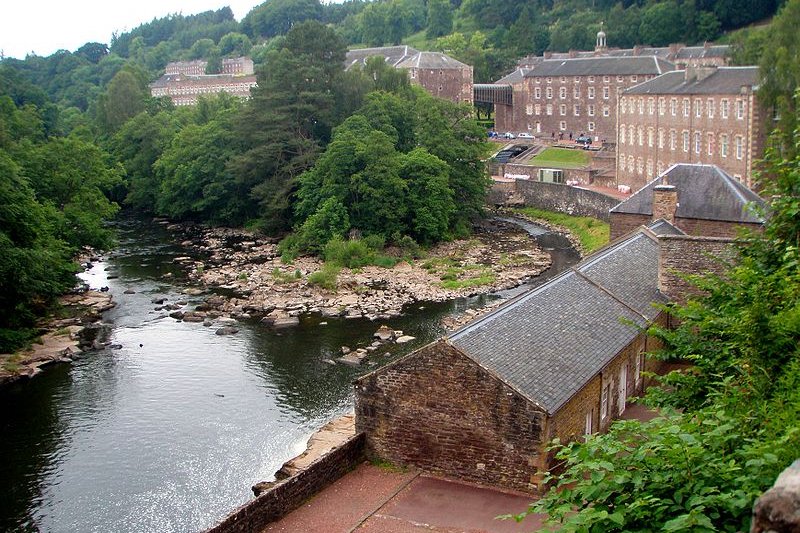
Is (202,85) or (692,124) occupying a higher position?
(202,85)

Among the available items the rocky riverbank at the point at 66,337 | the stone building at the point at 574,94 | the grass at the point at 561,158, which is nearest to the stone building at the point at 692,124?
the grass at the point at 561,158

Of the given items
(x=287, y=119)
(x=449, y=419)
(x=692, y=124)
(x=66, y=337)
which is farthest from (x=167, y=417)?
(x=692, y=124)

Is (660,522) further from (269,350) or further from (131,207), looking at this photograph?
(131,207)

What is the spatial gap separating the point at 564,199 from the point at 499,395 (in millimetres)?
48878

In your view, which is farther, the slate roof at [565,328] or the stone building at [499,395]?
the slate roof at [565,328]

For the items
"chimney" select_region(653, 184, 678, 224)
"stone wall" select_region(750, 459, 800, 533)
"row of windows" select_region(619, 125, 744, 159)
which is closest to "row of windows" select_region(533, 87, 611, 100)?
"row of windows" select_region(619, 125, 744, 159)

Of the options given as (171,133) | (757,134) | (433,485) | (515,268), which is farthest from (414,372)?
(171,133)

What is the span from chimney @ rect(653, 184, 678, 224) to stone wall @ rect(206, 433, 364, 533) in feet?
59.0

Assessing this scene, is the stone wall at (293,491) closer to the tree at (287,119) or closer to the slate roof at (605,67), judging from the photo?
the tree at (287,119)

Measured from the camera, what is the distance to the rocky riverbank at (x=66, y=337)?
32.4 metres

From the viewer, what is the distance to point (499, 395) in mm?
16891

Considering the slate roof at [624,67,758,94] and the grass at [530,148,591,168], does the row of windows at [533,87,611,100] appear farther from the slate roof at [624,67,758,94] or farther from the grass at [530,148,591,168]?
the slate roof at [624,67,758,94]

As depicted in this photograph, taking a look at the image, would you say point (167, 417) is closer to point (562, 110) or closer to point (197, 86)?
point (562, 110)

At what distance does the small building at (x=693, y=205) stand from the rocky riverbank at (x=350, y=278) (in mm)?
11784
